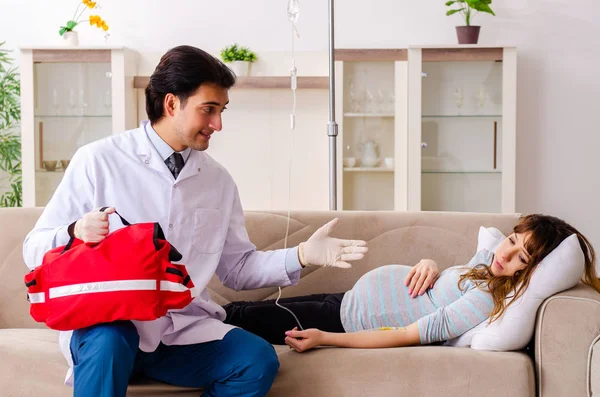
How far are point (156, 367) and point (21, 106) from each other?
2800mm

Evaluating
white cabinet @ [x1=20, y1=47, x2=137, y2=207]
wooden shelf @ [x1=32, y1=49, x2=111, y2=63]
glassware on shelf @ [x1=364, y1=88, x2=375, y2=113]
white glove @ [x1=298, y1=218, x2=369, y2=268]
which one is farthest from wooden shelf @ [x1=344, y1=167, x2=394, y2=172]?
white glove @ [x1=298, y1=218, x2=369, y2=268]

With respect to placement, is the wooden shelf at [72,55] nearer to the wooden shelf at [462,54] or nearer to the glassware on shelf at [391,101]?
the glassware on shelf at [391,101]

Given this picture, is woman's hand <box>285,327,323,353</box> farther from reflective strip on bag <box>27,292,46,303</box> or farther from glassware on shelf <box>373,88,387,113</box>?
glassware on shelf <box>373,88,387,113</box>

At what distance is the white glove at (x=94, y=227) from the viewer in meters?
1.63

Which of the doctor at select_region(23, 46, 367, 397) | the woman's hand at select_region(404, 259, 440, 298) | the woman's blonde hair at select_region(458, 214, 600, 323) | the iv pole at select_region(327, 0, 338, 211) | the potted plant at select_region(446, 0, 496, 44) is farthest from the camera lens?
the potted plant at select_region(446, 0, 496, 44)

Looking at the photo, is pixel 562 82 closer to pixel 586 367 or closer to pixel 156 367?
pixel 586 367

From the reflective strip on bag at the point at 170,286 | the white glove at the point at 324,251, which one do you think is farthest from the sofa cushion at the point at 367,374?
the reflective strip on bag at the point at 170,286

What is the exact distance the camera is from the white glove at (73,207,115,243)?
1635 millimetres

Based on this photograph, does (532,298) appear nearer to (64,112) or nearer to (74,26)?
(64,112)

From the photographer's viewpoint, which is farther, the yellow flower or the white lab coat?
the yellow flower

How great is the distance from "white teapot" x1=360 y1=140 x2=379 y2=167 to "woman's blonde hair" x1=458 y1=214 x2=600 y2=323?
2.19 metres

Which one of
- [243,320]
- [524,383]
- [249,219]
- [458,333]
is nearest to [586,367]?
[524,383]

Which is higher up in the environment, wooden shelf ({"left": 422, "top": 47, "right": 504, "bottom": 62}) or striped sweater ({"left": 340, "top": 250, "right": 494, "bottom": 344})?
wooden shelf ({"left": 422, "top": 47, "right": 504, "bottom": 62})

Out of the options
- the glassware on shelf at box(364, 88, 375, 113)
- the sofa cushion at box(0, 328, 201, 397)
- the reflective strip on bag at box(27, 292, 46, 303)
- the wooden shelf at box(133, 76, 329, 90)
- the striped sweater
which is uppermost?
A: the wooden shelf at box(133, 76, 329, 90)
